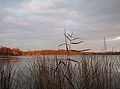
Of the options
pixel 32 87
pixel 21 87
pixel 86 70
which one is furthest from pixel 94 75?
pixel 21 87

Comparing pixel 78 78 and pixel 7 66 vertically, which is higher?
pixel 7 66

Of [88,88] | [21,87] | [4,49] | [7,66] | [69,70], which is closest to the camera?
[69,70]

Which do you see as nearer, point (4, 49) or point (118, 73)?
point (4, 49)

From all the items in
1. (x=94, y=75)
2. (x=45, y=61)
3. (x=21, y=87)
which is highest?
(x=45, y=61)

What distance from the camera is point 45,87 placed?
4.50 meters

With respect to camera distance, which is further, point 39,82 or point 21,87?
point 21,87

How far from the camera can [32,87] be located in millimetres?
5172

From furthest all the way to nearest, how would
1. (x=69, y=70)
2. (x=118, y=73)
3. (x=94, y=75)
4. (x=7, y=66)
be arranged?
(x=118, y=73)
(x=7, y=66)
(x=94, y=75)
(x=69, y=70)

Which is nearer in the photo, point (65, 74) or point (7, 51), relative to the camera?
point (65, 74)

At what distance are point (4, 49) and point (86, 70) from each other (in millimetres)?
2613

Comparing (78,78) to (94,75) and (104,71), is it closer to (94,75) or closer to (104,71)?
(94,75)

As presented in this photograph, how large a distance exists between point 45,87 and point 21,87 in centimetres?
133

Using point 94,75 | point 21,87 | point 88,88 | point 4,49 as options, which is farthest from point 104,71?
point 4,49

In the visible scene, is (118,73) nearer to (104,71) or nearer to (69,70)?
(104,71)
